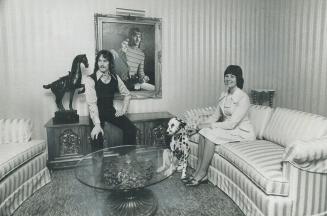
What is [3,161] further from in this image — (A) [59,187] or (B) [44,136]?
(B) [44,136]

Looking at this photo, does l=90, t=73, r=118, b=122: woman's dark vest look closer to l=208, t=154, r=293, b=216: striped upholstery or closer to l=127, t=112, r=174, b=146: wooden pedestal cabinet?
Result: l=127, t=112, r=174, b=146: wooden pedestal cabinet

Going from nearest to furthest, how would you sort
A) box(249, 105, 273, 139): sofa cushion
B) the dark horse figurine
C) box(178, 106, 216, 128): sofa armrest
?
box(249, 105, 273, 139): sofa cushion
the dark horse figurine
box(178, 106, 216, 128): sofa armrest

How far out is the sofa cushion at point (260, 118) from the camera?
344 cm

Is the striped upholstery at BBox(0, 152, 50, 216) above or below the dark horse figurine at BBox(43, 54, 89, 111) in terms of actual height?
below

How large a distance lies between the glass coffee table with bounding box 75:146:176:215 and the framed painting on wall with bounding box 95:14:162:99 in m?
1.48

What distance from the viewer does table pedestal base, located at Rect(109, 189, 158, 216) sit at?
8.37 feet

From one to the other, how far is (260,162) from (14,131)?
281cm

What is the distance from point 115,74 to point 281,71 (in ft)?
9.79

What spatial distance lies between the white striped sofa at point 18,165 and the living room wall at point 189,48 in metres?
0.78

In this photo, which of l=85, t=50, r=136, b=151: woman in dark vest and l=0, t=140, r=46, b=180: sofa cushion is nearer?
l=0, t=140, r=46, b=180: sofa cushion

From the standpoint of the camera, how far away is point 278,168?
7.93 ft

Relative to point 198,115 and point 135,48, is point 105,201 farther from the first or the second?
point 135,48

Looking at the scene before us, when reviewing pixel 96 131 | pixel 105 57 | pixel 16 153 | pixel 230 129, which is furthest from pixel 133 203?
pixel 105 57

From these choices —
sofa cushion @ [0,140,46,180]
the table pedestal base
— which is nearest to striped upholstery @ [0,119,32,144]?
sofa cushion @ [0,140,46,180]
